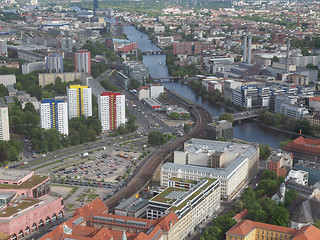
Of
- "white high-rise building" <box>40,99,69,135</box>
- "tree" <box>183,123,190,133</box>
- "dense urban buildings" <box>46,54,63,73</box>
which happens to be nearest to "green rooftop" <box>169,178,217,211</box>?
"tree" <box>183,123,190,133</box>

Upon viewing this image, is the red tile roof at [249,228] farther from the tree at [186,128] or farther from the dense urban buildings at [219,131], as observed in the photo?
the tree at [186,128]

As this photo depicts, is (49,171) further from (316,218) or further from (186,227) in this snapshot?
(316,218)

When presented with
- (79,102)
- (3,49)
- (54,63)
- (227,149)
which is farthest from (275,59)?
(227,149)

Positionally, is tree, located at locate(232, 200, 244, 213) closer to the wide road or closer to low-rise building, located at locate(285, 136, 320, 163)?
the wide road

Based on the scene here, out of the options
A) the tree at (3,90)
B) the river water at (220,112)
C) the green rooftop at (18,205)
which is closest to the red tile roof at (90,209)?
the green rooftop at (18,205)

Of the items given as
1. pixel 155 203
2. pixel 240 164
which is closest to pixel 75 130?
pixel 240 164
